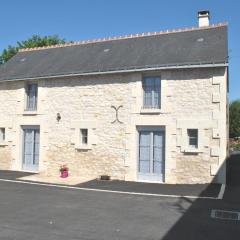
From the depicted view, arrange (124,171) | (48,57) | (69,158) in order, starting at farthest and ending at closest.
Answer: (48,57), (69,158), (124,171)

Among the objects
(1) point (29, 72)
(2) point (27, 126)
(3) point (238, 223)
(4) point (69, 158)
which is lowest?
(3) point (238, 223)

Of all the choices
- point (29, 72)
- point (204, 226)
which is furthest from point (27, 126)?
point (204, 226)

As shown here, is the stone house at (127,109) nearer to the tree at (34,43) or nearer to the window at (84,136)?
the window at (84,136)

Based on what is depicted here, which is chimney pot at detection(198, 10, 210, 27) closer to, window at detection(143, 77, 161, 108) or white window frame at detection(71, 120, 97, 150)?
window at detection(143, 77, 161, 108)

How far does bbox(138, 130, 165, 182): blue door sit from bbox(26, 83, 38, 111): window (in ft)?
17.6

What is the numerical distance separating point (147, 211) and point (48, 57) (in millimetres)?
11430

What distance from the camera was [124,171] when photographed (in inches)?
562

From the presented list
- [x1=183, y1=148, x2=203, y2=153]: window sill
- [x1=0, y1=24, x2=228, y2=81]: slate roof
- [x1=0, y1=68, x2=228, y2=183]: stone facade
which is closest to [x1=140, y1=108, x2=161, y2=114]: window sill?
[x1=0, y1=68, x2=228, y2=183]: stone facade

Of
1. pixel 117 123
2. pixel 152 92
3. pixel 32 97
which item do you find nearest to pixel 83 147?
pixel 117 123

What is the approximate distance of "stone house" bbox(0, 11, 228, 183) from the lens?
42.9 feet

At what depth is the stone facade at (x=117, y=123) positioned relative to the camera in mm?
12969

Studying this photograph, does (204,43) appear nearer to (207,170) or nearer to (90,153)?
(207,170)

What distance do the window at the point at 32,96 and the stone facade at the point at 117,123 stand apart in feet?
0.94

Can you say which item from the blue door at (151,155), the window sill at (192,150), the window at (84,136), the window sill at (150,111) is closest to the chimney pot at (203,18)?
the window sill at (150,111)
